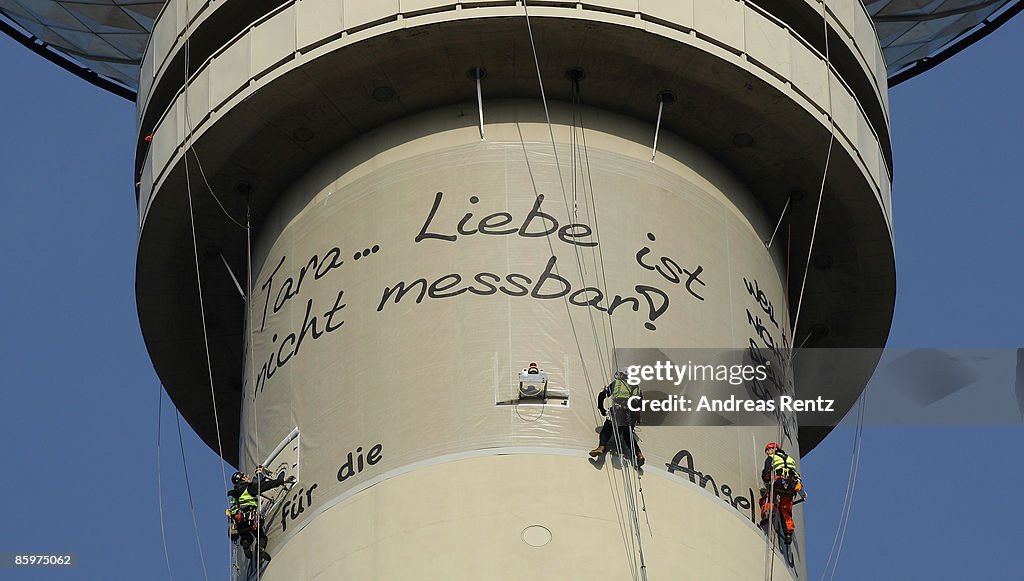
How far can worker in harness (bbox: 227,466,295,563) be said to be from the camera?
95.5ft

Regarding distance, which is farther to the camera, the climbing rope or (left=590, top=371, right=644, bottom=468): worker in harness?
(left=590, top=371, right=644, bottom=468): worker in harness

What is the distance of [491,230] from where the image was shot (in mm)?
29734

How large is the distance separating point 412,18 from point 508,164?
2.57 meters

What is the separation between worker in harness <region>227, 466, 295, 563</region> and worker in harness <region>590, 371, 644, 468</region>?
4605 millimetres

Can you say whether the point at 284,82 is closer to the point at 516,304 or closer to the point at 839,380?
the point at 516,304

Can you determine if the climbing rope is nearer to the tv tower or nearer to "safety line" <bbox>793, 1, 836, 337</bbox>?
the tv tower

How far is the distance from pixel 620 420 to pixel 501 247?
3.40m

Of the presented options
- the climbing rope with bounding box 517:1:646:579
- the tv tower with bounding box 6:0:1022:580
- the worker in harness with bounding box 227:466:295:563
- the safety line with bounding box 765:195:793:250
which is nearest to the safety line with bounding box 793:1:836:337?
the tv tower with bounding box 6:0:1022:580

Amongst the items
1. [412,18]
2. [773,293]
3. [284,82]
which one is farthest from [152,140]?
[773,293]

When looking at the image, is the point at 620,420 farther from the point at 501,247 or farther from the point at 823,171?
the point at 823,171

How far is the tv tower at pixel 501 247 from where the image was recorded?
27.6 m

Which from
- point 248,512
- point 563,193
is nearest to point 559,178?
point 563,193

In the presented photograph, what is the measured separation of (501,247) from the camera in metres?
29.5

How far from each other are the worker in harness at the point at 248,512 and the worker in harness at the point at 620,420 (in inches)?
181
